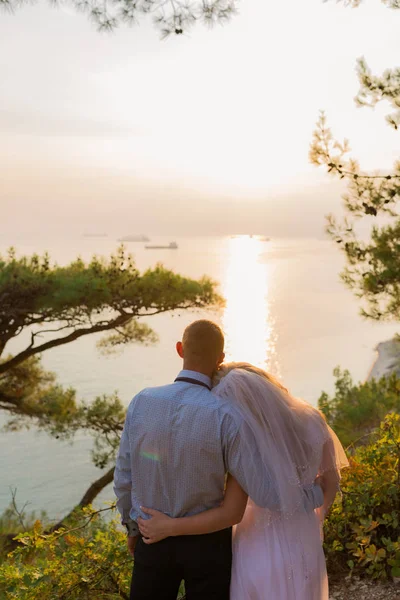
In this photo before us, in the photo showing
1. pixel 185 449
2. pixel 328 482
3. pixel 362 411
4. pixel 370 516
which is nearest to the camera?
pixel 185 449

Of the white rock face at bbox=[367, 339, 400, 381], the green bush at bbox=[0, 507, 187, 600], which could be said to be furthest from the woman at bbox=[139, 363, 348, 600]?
the white rock face at bbox=[367, 339, 400, 381]

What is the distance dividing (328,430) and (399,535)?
4.57 feet

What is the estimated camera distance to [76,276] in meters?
7.74

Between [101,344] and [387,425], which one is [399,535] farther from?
[101,344]

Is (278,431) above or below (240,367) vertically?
below

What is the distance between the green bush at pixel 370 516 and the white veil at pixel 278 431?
44.8 inches

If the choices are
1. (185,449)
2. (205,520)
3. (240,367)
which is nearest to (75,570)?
(205,520)

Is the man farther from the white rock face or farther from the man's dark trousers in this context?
the white rock face

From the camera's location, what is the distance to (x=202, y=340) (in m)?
1.79

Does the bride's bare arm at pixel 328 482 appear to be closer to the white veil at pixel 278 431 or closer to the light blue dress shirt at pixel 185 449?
the white veil at pixel 278 431

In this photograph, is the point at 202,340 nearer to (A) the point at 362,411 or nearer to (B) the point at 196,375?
(B) the point at 196,375

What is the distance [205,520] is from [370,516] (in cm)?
141

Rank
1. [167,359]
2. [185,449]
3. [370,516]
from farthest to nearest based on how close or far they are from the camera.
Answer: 1. [167,359]
2. [370,516]
3. [185,449]

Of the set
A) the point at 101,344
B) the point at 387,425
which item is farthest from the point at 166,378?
the point at 387,425
